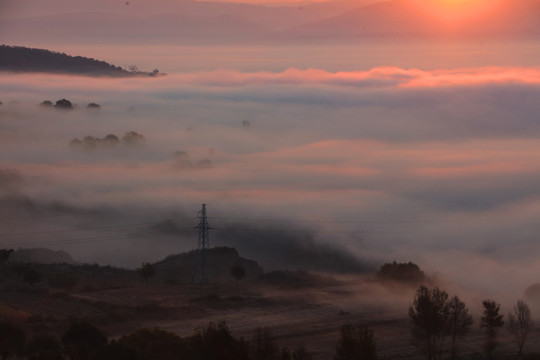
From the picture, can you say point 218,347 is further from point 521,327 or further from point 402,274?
point 402,274

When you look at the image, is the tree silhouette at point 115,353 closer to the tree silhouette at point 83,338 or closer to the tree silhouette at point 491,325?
the tree silhouette at point 83,338

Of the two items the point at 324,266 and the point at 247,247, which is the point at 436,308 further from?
the point at 247,247

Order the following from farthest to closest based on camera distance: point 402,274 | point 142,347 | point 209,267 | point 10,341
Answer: point 209,267, point 402,274, point 10,341, point 142,347

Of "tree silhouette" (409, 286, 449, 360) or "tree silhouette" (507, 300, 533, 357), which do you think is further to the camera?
"tree silhouette" (507, 300, 533, 357)

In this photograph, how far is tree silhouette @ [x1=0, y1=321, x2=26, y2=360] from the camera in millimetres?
41250

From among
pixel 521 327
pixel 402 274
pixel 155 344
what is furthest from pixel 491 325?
pixel 155 344

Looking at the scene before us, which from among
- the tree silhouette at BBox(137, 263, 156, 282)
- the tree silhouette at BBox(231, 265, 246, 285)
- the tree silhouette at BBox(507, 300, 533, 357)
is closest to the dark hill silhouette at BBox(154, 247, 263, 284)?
the tree silhouette at BBox(137, 263, 156, 282)

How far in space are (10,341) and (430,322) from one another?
65.6 ft

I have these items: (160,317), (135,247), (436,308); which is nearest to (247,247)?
(135,247)

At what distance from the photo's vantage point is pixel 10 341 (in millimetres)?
41562

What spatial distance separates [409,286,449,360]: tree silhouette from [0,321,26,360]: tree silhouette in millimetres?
19002

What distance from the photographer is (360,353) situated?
1508 inches

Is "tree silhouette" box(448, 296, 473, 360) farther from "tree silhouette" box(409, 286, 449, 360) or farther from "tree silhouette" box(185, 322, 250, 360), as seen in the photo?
"tree silhouette" box(185, 322, 250, 360)

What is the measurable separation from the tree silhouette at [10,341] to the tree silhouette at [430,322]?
1900 centimetres
